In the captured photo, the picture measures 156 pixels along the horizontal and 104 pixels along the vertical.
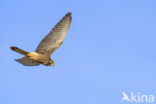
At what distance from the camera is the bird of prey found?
39.9 feet

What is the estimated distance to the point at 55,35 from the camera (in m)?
12.3

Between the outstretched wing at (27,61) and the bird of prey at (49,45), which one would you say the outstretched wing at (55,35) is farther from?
the outstretched wing at (27,61)

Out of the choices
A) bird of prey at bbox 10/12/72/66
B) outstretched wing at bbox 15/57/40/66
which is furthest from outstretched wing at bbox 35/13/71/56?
outstretched wing at bbox 15/57/40/66

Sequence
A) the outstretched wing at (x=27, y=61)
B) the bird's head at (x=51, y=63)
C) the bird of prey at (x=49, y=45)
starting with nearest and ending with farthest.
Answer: the bird of prey at (x=49, y=45), the bird's head at (x=51, y=63), the outstretched wing at (x=27, y=61)

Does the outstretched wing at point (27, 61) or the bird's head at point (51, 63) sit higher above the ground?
the outstretched wing at point (27, 61)

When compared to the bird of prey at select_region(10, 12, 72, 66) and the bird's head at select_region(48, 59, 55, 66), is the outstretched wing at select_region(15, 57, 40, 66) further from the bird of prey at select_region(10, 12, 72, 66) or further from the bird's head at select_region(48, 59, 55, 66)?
the bird's head at select_region(48, 59, 55, 66)

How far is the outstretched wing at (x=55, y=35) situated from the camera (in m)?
12.2

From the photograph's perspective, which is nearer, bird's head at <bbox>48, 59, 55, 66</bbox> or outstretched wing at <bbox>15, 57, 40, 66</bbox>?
bird's head at <bbox>48, 59, 55, 66</bbox>

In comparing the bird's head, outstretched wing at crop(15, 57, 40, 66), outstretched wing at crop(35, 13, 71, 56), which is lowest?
the bird's head

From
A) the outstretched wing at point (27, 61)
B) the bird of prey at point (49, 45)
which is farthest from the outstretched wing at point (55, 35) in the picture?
the outstretched wing at point (27, 61)

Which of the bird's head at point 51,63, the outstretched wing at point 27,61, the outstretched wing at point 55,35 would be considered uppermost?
the outstretched wing at point 55,35

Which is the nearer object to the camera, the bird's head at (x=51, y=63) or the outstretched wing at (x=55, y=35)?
the outstretched wing at (x=55, y=35)

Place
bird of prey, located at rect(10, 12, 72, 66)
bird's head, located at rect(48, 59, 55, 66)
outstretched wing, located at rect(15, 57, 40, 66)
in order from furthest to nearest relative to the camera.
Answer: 1. outstretched wing, located at rect(15, 57, 40, 66)
2. bird's head, located at rect(48, 59, 55, 66)
3. bird of prey, located at rect(10, 12, 72, 66)

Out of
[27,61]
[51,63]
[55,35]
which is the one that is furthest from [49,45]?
[27,61]
